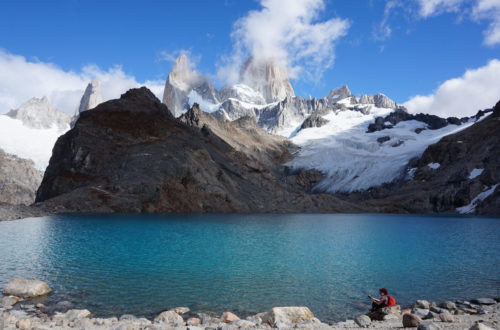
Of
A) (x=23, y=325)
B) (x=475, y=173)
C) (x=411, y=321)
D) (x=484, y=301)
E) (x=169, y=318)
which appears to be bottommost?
(x=169, y=318)

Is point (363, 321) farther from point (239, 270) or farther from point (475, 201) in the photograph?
point (475, 201)

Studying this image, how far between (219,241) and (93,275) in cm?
2400

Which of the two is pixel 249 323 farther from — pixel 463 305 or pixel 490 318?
pixel 463 305

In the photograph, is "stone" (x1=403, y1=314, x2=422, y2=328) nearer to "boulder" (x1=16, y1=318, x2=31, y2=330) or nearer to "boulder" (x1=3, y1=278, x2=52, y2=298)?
"boulder" (x1=16, y1=318, x2=31, y2=330)

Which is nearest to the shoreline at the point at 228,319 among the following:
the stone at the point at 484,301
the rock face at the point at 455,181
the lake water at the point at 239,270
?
the stone at the point at 484,301

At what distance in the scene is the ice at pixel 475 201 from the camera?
5721 inches

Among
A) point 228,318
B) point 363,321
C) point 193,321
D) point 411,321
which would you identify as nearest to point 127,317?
point 193,321

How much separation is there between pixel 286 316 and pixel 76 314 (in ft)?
34.8

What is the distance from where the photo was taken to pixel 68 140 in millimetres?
136250

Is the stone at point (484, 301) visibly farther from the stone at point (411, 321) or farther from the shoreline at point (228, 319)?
the stone at point (411, 321)

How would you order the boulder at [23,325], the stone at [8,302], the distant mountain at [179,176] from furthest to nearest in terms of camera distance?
the distant mountain at [179,176] < the stone at [8,302] < the boulder at [23,325]

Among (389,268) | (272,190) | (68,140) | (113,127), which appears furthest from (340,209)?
(389,268)

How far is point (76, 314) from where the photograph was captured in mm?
20844

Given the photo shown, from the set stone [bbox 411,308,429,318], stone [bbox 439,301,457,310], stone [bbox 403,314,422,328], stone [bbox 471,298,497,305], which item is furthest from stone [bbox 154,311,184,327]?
stone [bbox 471,298,497,305]
